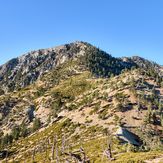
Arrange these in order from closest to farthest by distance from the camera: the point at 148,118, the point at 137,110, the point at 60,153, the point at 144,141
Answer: the point at 60,153
the point at 144,141
the point at 148,118
the point at 137,110

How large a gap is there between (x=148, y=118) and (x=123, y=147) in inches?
1811

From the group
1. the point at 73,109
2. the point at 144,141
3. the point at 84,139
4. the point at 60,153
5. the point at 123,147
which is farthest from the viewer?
the point at 73,109

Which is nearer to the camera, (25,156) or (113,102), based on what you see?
(25,156)

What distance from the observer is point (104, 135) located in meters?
119

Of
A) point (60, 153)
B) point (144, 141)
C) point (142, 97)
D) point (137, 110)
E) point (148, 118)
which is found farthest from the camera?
point (142, 97)

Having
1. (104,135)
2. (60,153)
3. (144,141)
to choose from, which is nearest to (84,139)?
(104,135)

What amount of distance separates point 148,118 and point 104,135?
30327 mm

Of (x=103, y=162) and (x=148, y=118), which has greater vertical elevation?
(x=148, y=118)

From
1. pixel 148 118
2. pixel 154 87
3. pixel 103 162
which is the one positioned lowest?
pixel 103 162

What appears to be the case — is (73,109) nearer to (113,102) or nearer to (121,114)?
(113,102)

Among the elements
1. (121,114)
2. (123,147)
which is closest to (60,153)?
(123,147)

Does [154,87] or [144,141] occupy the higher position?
[154,87]

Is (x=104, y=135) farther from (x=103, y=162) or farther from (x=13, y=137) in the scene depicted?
(x=13, y=137)

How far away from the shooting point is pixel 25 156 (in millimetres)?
130375
